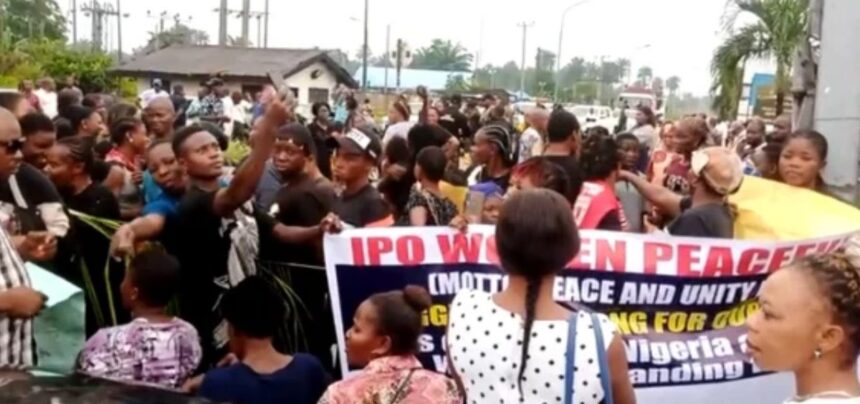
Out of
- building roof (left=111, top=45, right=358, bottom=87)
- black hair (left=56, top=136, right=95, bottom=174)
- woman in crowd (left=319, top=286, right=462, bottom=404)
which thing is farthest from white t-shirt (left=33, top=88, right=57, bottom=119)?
building roof (left=111, top=45, right=358, bottom=87)

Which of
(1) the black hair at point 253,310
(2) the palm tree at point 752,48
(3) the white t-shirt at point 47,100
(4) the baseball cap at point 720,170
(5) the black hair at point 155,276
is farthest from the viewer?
(2) the palm tree at point 752,48

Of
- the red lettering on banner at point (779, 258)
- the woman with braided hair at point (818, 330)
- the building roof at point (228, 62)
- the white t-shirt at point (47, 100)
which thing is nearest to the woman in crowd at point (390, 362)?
the woman with braided hair at point (818, 330)

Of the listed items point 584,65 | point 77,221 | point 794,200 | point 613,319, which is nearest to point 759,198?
point 794,200

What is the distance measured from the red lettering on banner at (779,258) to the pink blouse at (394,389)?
217 centimetres

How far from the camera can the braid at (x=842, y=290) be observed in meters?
2.88

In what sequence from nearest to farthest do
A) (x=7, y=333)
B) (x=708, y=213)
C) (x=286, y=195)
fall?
(x=7, y=333) → (x=708, y=213) → (x=286, y=195)

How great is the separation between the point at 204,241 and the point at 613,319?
6.05ft

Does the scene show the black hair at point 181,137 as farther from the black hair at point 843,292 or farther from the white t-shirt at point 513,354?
the black hair at point 843,292

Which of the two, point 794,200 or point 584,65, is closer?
point 794,200

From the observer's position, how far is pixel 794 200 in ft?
19.4

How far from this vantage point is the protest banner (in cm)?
523

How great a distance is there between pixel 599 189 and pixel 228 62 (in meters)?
47.2

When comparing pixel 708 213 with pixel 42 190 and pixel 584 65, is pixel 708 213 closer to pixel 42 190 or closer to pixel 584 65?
pixel 42 190

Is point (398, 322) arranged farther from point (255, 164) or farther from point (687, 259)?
point (687, 259)
